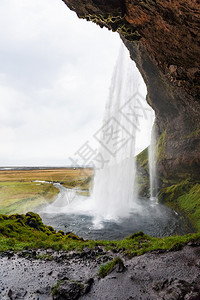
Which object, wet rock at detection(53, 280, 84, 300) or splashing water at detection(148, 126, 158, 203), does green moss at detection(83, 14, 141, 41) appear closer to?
wet rock at detection(53, 280, 84, 300)

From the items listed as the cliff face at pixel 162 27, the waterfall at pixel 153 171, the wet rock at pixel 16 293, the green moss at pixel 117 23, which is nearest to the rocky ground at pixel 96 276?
the wet rock at pixel 16 293

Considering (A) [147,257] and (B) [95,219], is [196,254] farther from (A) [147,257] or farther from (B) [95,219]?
(B) [95,219]

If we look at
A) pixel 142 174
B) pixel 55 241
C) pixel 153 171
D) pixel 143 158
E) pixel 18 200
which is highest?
pixel 143 158

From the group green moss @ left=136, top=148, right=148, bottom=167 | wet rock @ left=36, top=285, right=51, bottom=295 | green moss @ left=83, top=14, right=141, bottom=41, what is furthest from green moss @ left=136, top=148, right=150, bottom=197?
wet rock @ left=36, top=285, right=51, bottom=295

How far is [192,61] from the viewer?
9781 millimetres

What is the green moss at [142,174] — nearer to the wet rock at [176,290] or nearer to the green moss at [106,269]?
the green moss at [106,269]

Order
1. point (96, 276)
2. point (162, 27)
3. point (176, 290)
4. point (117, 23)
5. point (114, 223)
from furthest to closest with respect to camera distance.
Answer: point (114, 223), point (117, 23), point (162, 27), point (96, 276), point (176, 290)

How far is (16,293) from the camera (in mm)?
6426

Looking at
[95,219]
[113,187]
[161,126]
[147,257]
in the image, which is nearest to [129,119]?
[161,126]

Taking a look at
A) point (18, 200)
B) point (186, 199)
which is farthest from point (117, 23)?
point (18, 200)

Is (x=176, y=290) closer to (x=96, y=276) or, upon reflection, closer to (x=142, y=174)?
(x=96, y=276)

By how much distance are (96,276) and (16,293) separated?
10.5 ft

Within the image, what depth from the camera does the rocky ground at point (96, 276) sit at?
242 inches

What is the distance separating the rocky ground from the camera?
615cm
